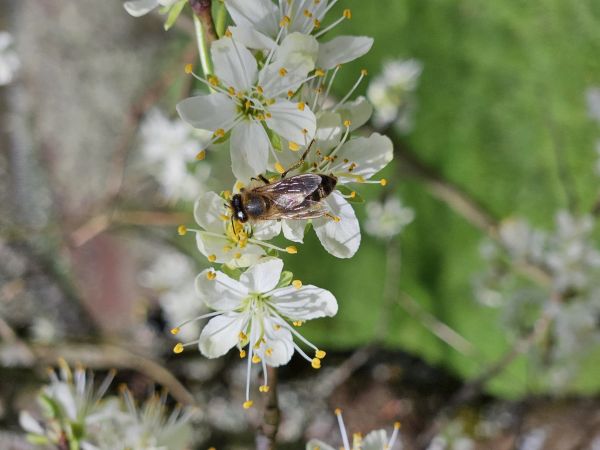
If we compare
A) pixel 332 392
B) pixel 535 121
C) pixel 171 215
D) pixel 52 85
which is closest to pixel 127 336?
pixel 171 215

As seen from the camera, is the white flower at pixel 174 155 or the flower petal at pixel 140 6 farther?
the white flower at pixel 174 155

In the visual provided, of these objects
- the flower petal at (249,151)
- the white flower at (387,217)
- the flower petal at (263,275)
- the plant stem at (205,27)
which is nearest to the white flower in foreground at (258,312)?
the flower petal at (263,275)

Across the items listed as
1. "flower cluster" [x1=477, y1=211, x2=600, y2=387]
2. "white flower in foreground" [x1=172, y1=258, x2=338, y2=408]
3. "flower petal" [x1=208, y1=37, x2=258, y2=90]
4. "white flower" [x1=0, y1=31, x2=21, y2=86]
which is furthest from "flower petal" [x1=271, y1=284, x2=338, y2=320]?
"white flower" [x1=0, y1=31, x2=21, y2=86]

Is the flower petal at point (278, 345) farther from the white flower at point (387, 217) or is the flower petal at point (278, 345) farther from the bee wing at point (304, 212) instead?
the white flower at point (387, 217)

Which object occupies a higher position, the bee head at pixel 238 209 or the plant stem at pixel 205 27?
the plant stem at pixel 205 27

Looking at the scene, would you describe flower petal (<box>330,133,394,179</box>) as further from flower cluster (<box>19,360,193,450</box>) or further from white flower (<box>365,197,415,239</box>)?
white flower (<box>365,197,415,239</box>)

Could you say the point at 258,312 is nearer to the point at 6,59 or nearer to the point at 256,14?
the point at 256,14

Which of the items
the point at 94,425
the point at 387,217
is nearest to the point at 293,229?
the point at 94,425

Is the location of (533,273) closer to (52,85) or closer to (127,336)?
(127,336)
